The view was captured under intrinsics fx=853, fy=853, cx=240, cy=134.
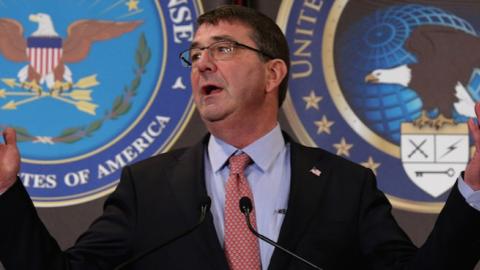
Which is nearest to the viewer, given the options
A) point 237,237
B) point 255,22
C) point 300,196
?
point 237,237

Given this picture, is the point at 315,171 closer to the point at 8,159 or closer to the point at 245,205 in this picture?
the point at 245,205

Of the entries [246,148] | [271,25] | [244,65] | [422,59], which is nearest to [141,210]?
[246,148]

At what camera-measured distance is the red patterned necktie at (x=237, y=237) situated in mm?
2125

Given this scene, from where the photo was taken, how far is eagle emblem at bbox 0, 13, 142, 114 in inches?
112

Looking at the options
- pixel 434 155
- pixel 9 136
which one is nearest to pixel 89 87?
pixel 9 136

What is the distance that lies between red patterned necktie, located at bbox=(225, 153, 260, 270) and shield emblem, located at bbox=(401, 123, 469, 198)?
86cm

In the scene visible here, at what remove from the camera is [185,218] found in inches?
86.3

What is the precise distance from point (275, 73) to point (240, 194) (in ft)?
1.42

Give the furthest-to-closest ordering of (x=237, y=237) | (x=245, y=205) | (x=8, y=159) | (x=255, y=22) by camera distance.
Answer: (x=255, y=22) < (x=237, y=237) < (x=245, y=205) < (x=8, y=159)

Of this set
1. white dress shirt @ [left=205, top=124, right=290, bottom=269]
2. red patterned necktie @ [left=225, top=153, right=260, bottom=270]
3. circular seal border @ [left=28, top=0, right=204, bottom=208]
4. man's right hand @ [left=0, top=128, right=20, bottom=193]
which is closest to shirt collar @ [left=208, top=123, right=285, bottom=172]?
white dress shirt @ [left=205, top=124, right=290, bottom=269]

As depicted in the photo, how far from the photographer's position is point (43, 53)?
286 centimetres

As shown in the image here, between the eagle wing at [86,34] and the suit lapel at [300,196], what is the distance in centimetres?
84

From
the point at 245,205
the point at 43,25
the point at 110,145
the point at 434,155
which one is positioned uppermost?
the point at 43,25

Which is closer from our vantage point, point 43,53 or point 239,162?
point 239,162
